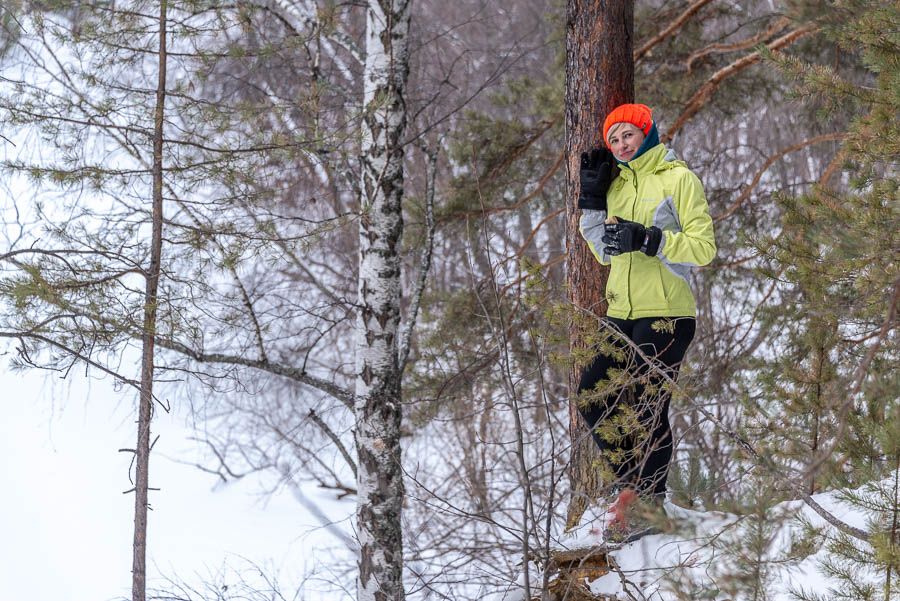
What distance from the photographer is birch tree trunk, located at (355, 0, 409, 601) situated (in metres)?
4.55

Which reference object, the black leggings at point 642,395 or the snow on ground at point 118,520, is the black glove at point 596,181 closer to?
the black leggings at point 642,395

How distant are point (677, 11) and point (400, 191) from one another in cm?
326

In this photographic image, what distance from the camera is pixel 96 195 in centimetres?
414

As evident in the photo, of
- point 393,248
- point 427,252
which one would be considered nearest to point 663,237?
point 393,248

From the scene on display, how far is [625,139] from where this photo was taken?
9.97ft

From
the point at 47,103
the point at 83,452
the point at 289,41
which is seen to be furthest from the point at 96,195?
the point at 83,452

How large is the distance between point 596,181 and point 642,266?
45cm

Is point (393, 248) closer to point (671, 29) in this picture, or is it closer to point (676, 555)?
point (676, 555)

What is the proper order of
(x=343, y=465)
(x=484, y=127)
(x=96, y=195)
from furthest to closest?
(x=343, y=465) → (x=484, y=127) → (x=96, y=195)

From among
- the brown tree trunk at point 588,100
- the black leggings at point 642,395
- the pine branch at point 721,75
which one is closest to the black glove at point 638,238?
the black leggings at point 642,395

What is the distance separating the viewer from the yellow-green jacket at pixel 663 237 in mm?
2779

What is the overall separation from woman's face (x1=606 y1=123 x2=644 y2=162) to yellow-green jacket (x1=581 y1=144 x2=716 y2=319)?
45 millimetres

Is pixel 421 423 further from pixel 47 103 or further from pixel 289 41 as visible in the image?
pixel 47 103

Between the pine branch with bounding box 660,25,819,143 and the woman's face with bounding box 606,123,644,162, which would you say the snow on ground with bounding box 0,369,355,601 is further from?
the woman's face with bounding box 606,123,644,162
